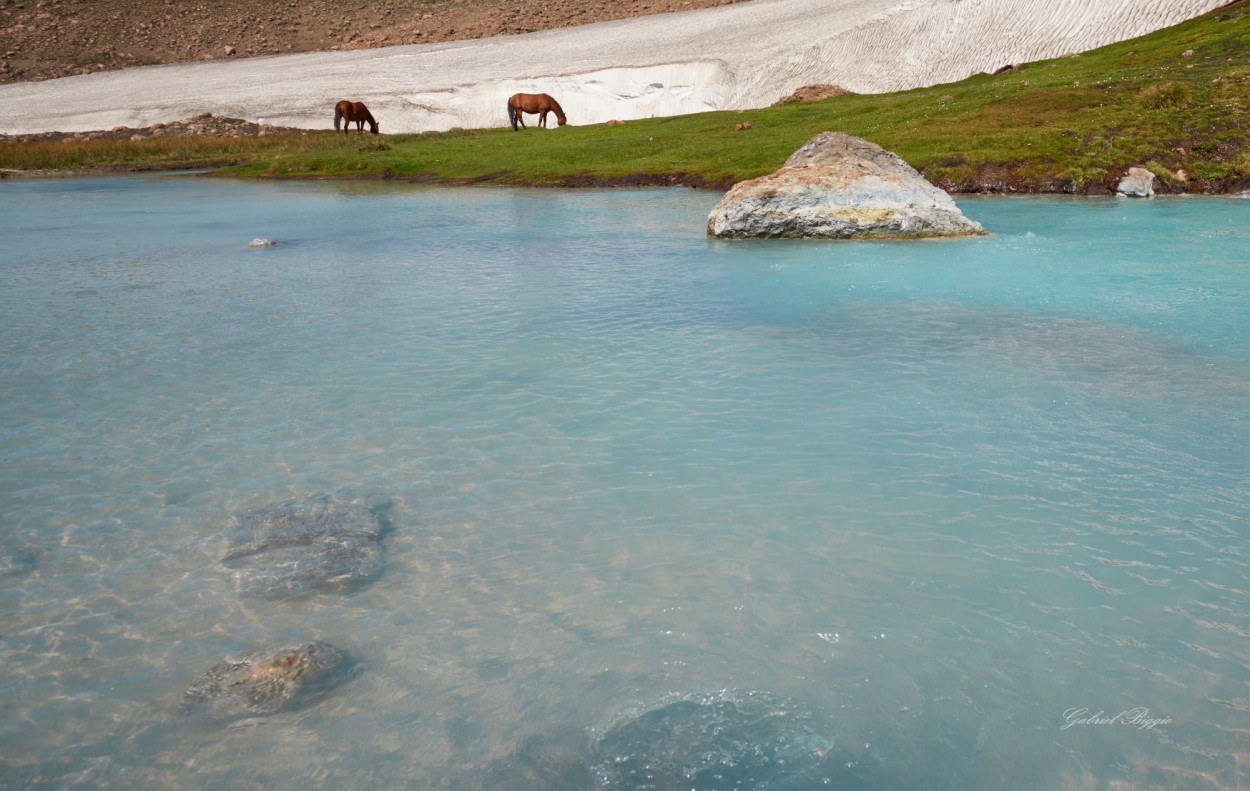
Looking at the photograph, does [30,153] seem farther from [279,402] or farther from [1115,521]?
[1115,521]

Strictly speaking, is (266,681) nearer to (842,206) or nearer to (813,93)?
(842,206)

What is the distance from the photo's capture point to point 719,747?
473cm

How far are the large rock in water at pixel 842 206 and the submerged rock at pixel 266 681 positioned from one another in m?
16.7

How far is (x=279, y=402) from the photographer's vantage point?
10078 mm

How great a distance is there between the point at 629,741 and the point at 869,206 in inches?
676

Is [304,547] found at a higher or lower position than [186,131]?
lower

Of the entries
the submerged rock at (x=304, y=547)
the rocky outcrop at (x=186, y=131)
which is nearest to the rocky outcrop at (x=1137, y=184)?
the submerged rock at (x=304, y=547)

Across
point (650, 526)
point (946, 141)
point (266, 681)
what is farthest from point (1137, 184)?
point (266, 681)

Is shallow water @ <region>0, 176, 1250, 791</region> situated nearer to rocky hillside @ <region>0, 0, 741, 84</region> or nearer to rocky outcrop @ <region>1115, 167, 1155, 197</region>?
rocky outcrop @ <region>1115, 167, 1155, 197</region>

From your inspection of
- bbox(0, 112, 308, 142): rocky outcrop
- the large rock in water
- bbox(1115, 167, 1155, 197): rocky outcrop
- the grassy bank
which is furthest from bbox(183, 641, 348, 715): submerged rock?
bbox(0, 112, 308, 142): rocky outcrop

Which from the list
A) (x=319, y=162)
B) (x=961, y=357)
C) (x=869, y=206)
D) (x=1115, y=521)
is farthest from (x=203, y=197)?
(x=1115, y=521)

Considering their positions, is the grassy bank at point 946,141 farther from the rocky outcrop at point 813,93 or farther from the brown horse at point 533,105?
the brown horse at point 533,105

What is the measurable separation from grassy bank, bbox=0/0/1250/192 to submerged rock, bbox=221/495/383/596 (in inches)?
998

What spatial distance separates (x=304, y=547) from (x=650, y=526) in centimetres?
240
